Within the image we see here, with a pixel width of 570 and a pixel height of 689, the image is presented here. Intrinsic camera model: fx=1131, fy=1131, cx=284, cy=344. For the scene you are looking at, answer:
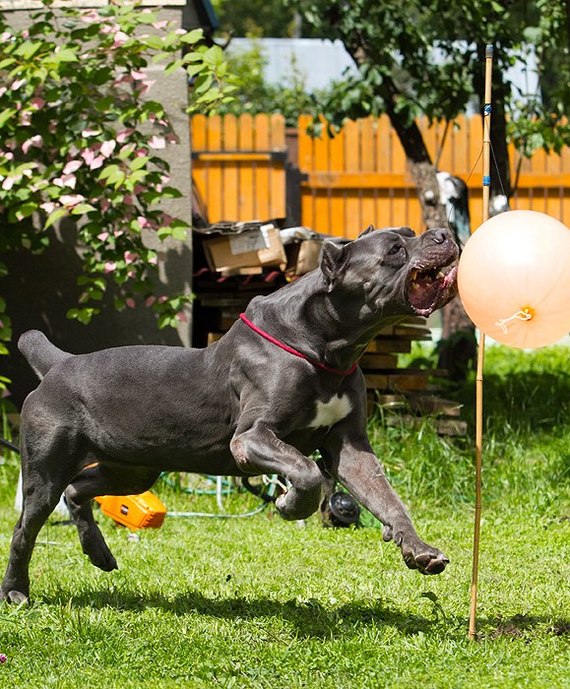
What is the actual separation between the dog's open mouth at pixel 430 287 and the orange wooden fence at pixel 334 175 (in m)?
9.89

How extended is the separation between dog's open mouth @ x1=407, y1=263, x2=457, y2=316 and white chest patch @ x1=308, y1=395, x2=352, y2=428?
1.68 feet

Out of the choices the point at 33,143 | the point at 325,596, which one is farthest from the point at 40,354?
the point at 33,143

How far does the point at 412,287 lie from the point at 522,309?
468 mm

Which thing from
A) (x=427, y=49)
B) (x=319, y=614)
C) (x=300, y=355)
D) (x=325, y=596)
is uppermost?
(x=427, y=49)

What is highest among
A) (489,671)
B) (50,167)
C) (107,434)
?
(50,167)

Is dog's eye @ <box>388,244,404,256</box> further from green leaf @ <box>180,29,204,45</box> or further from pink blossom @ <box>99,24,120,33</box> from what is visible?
pink blossom @ <box>99,24,120,33</box>

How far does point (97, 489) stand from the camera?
5090mm

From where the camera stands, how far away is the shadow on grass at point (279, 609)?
14.9ft

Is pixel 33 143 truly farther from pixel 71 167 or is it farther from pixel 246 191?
pixel 246 191

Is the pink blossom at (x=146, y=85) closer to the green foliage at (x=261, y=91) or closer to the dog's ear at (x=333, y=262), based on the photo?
the dog's ear at (x=333, y=262)

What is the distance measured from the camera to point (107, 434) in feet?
15.8

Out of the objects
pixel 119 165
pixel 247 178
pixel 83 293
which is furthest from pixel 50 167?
pixel 247 178

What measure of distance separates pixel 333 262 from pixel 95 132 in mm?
3669

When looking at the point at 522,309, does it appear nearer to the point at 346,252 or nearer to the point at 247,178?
the point at 346,252
